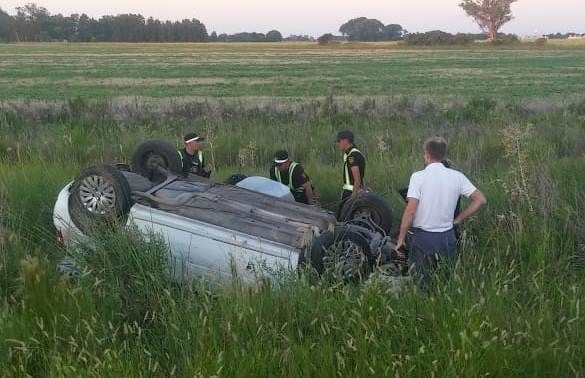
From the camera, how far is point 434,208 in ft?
16.7

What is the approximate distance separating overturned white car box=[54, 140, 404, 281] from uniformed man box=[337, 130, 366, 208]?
36.8 inches

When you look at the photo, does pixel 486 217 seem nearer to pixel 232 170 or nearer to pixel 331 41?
pixel 232 170

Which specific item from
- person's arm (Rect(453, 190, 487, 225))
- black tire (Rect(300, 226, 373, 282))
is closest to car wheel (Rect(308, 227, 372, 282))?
black tire (Rect(300, 226, 373, 282))

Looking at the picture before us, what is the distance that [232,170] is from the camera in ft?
31.3

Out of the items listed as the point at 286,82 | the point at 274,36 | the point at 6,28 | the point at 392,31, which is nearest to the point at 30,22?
the point at 6,28

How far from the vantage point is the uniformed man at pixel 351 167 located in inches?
298

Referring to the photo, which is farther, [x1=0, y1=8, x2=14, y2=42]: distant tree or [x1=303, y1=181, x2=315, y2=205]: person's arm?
[x1=0, y1=8, x2=14, y2=42]: distant tree

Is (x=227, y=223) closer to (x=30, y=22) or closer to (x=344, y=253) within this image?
(x=344, y=253)

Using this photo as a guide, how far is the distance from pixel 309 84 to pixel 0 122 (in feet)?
64.1

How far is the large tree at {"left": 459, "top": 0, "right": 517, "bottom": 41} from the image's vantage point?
103 m

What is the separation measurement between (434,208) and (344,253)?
79cm

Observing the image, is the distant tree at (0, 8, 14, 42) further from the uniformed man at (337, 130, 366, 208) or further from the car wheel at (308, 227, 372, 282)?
the car wheel at (308, 227, 372, 282)

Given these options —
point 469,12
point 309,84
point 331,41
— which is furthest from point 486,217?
point 469,12

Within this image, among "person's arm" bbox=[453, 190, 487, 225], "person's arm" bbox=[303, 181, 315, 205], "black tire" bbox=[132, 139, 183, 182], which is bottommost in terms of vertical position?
"person's arm" bbox=[303, 181, 315, 205]
